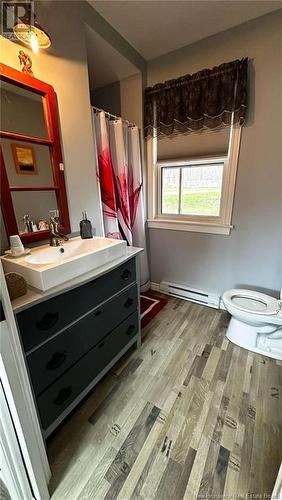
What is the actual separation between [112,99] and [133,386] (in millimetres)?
2681

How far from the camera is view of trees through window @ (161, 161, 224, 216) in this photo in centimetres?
202

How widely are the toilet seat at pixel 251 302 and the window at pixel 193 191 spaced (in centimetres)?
59

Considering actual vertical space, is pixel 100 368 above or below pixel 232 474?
above

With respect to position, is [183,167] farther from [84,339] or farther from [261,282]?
[84,339]

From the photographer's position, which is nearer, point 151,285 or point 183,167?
point 183,167

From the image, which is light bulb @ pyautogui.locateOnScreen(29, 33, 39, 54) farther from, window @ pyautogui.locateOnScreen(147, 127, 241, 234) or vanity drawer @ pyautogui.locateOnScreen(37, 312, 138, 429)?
vanity drawer @ pyautogui.locateOnScreen(37, 312, 138, 429)

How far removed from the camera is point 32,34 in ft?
3.34

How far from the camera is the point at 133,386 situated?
4.58 feet

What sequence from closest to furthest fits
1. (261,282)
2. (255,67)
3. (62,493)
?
(62,493), (255,67), (261,282)

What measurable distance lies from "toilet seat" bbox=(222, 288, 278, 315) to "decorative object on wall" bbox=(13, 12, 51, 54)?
2.05 metres

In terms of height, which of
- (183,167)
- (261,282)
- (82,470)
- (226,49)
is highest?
(226,49)

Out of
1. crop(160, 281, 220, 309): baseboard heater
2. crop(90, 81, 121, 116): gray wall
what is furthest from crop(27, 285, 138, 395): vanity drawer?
crop(90, 81, 121, 116): gray wall

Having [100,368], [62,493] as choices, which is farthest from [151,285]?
[62,493]

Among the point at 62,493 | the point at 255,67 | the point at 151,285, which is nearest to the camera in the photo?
the point at 62,493
